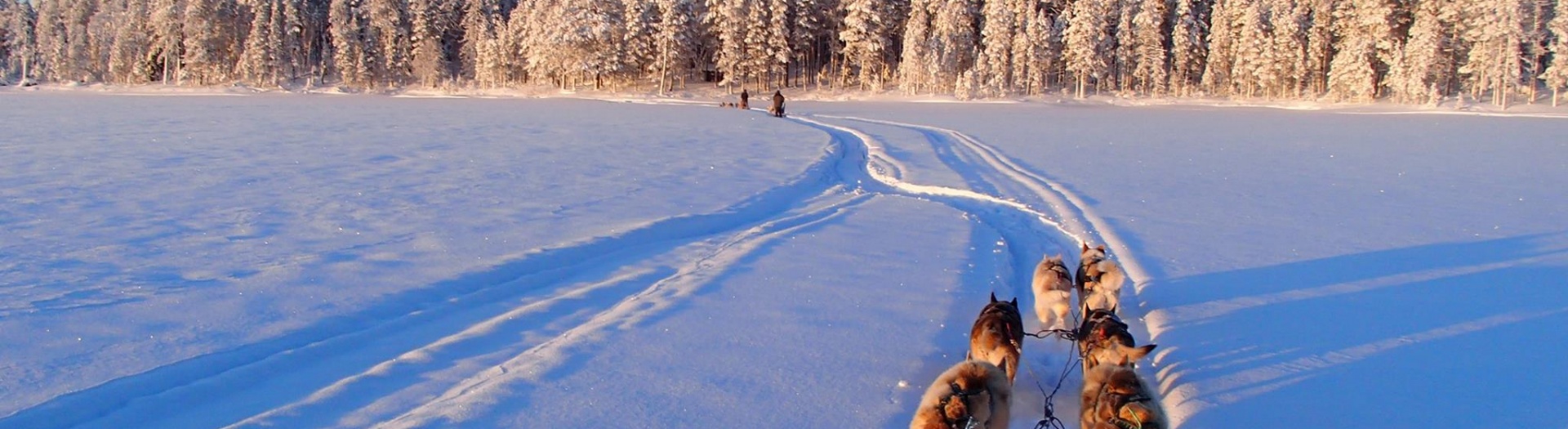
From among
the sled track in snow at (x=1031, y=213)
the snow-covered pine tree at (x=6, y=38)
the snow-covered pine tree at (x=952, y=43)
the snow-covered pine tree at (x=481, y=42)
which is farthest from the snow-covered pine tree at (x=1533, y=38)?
the snow-covered pine tree at (x=6, y=38)

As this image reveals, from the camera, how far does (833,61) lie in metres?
61.9

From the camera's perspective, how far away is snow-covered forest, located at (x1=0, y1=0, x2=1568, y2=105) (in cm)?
4722

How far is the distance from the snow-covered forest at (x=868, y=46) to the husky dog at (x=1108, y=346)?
164 feet

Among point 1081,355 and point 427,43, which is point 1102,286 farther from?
point 427,43

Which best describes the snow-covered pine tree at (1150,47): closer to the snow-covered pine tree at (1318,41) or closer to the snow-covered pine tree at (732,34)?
the snow-covered pine tree at (1318,41)

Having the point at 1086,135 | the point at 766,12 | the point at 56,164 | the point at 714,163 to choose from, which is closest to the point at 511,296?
the point at 714,163

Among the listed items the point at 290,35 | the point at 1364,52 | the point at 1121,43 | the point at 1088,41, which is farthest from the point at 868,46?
the point at 290,35

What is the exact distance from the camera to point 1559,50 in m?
41.9

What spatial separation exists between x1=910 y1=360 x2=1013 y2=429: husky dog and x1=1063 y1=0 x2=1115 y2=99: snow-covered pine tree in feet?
186

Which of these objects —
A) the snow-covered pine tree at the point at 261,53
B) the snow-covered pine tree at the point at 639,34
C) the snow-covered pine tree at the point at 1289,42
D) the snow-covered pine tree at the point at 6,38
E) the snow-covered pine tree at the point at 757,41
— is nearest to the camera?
the snow-covered pine tree at the point at 1289,42

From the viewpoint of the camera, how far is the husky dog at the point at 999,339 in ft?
13.3

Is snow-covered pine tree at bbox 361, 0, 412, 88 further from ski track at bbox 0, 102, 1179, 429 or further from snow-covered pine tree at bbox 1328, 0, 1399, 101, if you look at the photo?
snow-covered pine tree at bbox 1328, 0, 1399, 101

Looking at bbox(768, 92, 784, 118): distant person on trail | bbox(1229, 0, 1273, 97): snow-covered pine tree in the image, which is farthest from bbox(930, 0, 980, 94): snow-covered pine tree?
bbox(768, 92, 784, 118): distant person on trail

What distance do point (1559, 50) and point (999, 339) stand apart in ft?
180
